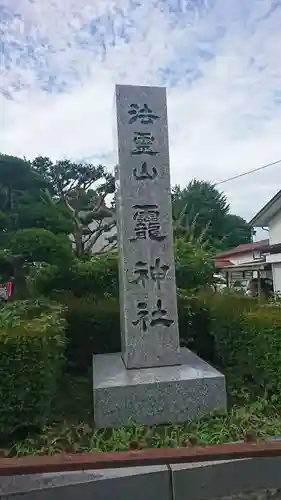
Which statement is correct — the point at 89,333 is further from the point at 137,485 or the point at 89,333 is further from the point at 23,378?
the point at 137,485

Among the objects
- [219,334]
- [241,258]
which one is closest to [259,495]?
[219,334]

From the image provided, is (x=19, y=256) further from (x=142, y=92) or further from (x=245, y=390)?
(x=245, y=390)

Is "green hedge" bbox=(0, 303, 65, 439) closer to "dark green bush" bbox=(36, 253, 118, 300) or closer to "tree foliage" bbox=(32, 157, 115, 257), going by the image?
"dark green bush" bbox=(36, 253, 118, 300)

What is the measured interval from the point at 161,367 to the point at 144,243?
1.15 metres

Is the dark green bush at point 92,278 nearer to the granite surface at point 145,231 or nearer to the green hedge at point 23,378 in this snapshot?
the granite surface at point 145,231

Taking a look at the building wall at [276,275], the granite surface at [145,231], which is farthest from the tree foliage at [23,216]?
the building wall at [276,275]

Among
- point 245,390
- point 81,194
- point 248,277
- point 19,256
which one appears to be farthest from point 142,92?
point 248,277

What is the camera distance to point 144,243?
3961mm

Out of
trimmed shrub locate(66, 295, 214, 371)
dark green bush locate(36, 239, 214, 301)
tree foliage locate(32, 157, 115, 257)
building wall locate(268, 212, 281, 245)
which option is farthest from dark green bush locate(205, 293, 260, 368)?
building wall locate(268, 212, 281, 245)

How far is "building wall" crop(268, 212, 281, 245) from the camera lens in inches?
562

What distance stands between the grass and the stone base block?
3.6 inches

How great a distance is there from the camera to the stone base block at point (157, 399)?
3.17m

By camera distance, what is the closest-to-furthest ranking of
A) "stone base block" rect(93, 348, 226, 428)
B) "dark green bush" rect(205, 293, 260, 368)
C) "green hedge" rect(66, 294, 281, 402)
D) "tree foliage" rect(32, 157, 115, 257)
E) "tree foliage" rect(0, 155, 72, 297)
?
"stone base block" rect(93, 348, 226, 428) < "green hedge" rect(66, 294, 281, 402) < "dark green bush" rect(205, 293, 260, 368) < "tree foliage" rect(0, 155, 72, 297) < "tree foliage" rect(32, 157, 115, 257)

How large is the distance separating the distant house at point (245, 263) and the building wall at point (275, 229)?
0.74 metres
